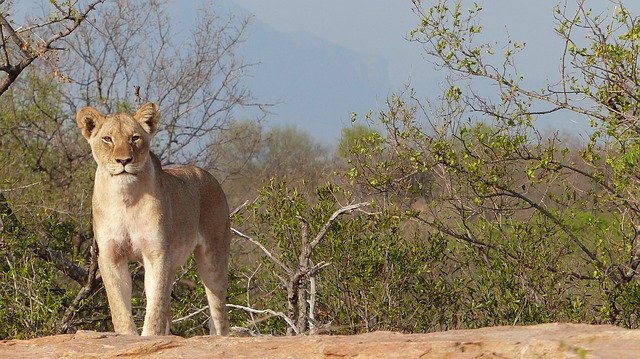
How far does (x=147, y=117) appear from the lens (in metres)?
6.51

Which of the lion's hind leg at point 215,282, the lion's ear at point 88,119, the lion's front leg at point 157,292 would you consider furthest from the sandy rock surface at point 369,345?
the lion's hind leg at point 215,282

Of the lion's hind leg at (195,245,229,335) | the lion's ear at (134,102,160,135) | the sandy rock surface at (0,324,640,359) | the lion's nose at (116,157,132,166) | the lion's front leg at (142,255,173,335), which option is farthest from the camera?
the lion's hind leg at (195,245,229,335)

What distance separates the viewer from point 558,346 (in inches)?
157

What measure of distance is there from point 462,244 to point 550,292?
114cm

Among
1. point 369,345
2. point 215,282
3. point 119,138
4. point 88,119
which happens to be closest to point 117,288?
point 119,138

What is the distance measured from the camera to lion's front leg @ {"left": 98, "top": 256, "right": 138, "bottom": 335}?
248 inches

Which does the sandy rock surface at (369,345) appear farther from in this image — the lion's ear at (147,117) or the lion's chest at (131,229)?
the lion's ear at (147,117)

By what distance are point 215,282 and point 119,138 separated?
175 cm

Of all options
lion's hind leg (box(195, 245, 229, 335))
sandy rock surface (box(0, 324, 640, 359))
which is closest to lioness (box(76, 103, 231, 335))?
lion's hind leg (box(195, 245, 229, 335))

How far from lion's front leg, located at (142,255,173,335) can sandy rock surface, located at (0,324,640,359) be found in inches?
44.4

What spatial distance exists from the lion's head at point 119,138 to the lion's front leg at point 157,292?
0.55m

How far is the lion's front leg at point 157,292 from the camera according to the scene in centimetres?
627

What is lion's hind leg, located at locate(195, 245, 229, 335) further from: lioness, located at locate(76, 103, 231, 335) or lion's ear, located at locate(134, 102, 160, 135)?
lion's ear, located at locate(134, 102, 160, 135)

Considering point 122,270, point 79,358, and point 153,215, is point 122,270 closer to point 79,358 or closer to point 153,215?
point 153,215
